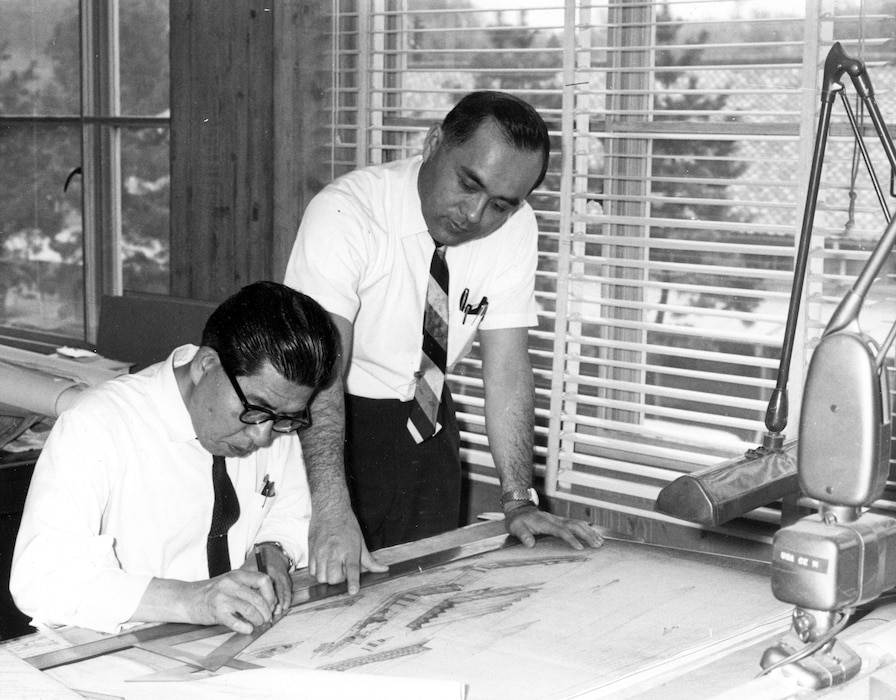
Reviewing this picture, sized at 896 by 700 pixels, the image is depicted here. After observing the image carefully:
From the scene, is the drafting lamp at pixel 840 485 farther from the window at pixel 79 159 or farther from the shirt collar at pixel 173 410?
the window at pixel 79 159

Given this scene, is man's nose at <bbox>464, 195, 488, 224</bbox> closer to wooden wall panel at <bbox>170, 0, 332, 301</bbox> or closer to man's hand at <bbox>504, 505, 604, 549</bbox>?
man's hand at <bbox>504, 505, 604, 549</bbox>

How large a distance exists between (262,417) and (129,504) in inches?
11.8

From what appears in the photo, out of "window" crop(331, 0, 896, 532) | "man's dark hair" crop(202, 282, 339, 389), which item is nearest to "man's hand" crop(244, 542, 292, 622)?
"man's dark hair" crop(202, 282, 339, 389)

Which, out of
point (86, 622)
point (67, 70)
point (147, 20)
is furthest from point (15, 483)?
point (67, 70)

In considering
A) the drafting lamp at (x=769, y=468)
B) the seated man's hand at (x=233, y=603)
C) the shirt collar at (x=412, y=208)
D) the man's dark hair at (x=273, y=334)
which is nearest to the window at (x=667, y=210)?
the shirt collar at (x=412, y=208)

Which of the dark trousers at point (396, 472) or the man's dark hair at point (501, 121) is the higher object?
the man's dark hair at point (501, 121)

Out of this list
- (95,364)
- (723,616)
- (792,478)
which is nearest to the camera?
(792,478)

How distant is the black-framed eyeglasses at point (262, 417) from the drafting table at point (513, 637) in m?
0.27

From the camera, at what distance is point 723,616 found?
1.91 metres

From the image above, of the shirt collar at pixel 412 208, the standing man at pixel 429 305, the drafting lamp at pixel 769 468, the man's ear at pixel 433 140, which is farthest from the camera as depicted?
the shirt collar at pixel 412 208

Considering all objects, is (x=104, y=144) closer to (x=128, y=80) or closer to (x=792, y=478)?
(x=128, y=80)

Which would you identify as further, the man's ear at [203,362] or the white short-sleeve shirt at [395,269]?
the white short-sleeve shirt at [395,269]

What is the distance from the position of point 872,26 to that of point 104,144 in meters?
3.80

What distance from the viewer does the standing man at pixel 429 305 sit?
243 cm
